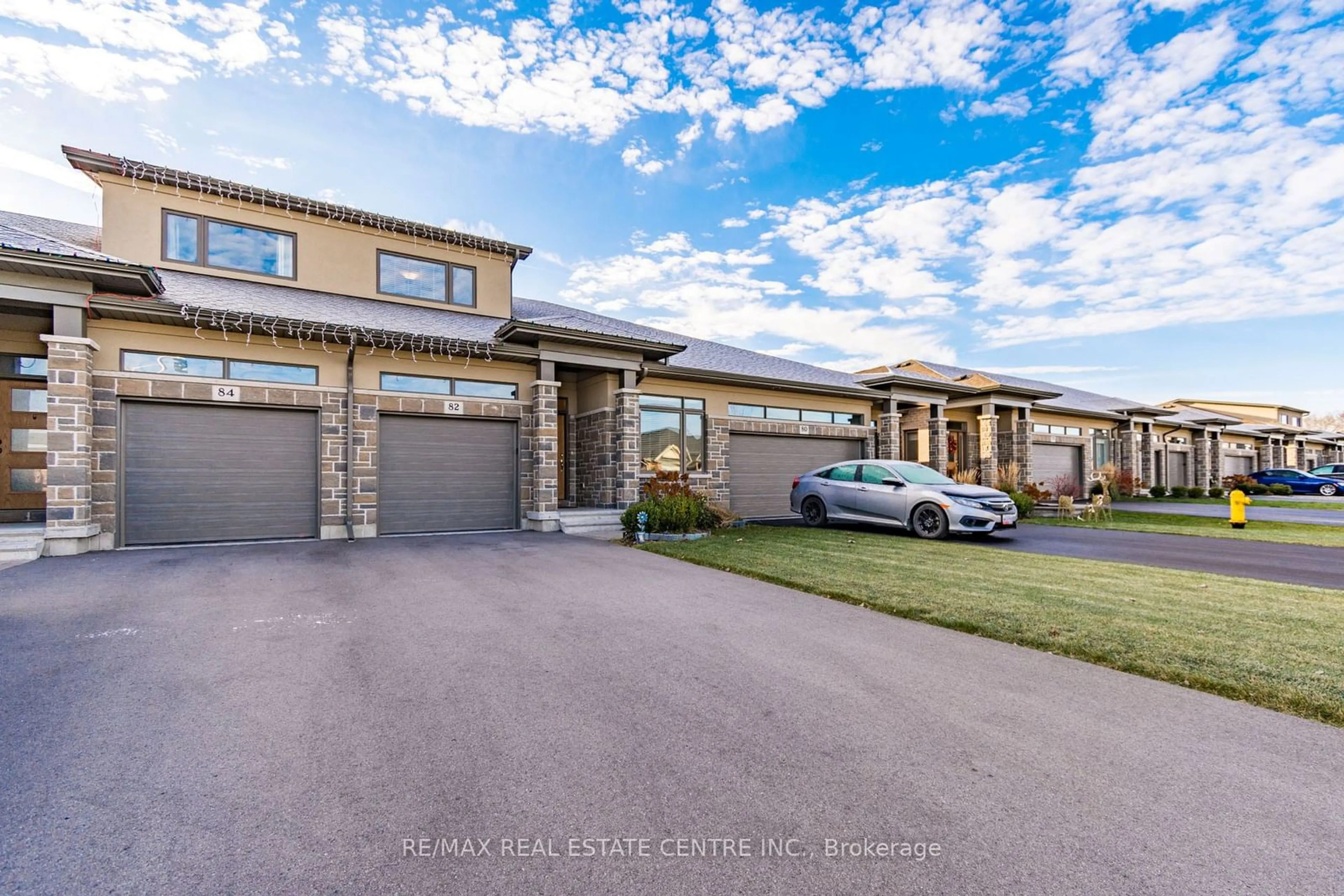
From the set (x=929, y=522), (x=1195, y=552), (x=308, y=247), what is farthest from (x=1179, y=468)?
(x=308, y=247)

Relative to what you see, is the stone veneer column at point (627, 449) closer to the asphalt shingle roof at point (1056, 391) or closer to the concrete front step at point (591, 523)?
the concrete front step at point (591, 523)

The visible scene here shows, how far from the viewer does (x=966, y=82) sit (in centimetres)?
1094

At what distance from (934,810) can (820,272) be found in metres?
16.6

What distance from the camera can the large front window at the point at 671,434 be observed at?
13.2 meters

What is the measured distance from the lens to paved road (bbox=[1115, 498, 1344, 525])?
14.3 meters

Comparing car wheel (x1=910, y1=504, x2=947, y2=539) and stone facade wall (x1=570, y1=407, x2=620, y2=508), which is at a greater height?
stone facade wall (x1=570, y1=407, x2=620, y2=508)

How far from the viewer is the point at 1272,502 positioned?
801 inches

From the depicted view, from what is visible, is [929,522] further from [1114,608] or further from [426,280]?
[426,280]

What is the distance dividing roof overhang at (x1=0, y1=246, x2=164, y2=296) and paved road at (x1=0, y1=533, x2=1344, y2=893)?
5.56 metres

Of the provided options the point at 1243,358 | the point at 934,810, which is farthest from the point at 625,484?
the point at 1243,358

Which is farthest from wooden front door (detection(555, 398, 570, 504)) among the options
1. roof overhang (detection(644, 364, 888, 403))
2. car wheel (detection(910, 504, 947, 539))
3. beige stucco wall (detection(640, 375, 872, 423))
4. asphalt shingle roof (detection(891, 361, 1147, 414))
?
asphalt shingle roof (detection(891, 361, 1147, 414))

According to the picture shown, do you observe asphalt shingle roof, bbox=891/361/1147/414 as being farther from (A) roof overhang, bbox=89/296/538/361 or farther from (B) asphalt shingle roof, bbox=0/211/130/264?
(B) asphalt shingle roof, bbox=0/211/130/264

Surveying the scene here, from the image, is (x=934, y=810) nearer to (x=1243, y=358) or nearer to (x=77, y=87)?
(x=77, y=87)

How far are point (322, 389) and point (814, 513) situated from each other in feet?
33.4
